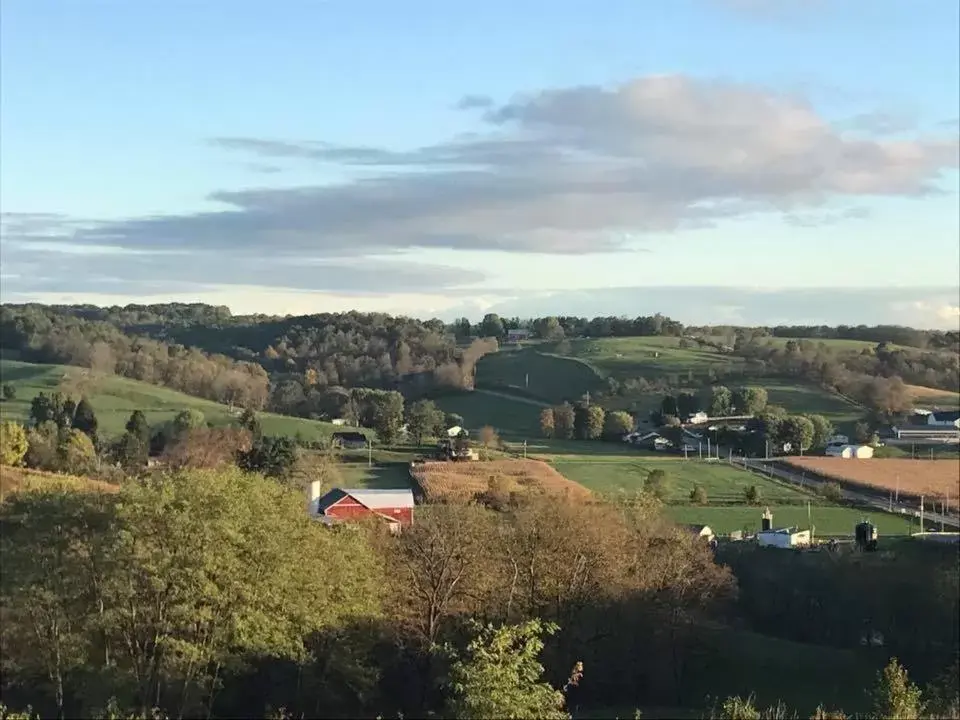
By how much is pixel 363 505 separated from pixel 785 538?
957 centimetres

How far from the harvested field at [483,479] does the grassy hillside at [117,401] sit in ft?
25.7

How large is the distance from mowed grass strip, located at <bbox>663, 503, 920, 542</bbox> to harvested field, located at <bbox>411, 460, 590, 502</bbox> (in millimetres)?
2839

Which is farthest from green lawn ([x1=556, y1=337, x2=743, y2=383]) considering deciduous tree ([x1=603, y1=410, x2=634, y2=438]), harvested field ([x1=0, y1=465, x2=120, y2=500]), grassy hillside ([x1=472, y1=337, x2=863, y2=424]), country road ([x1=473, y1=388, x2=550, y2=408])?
harvested field ([x1=0, y1=465, x2=120, y2=500])

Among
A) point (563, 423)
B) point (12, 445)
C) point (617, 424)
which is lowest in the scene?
point (12, 445)

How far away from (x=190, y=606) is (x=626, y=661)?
26.3 feet

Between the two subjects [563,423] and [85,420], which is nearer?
[563,423]

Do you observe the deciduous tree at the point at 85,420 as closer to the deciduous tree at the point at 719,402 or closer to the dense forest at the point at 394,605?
the dense forest at the point at 394,605

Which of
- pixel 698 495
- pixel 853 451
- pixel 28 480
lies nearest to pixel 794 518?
pixel 698 495

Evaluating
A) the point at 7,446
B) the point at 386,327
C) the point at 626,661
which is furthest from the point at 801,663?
the point at 386,327

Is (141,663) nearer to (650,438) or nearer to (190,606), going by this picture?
(190,606)

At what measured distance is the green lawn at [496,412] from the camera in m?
45.0

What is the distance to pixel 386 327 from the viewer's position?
7300 cm

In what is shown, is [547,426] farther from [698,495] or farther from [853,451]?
[853,451]

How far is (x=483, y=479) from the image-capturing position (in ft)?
89.7
